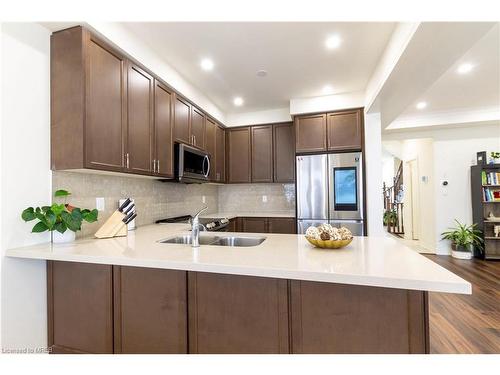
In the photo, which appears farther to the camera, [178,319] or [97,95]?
[97,95]

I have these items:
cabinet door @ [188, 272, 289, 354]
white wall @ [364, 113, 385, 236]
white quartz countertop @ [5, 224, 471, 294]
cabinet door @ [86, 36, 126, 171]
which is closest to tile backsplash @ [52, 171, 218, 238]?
cabinet door @ [86, 36, 126, 171]

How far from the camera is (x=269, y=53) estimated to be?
2.44 metres

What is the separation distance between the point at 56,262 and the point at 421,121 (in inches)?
213

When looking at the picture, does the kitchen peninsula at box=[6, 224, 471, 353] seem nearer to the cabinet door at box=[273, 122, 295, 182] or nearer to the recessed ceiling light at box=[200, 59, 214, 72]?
the recessed ceiling light at box=[200, 59, 214, 72]

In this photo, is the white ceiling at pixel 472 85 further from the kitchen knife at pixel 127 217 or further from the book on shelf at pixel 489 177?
the kitchen knife at pixel 127 217

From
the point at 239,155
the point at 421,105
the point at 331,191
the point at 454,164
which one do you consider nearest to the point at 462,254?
the point at 454,164

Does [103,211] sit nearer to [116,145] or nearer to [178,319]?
[116,145]

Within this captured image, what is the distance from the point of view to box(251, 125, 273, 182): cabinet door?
4086 mm

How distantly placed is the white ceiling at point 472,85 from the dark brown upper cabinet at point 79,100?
290 centimetres

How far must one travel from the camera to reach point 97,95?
1.80m

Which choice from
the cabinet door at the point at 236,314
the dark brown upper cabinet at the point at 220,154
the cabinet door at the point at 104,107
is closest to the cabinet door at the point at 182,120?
the cabinet door at the point at 104,107

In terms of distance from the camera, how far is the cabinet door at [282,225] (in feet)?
12.1

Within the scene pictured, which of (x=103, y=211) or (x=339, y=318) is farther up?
(x=103, y=211)
